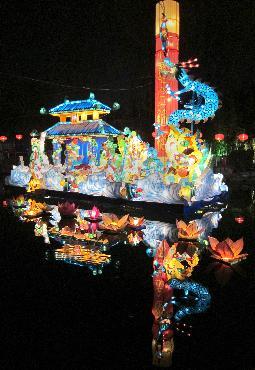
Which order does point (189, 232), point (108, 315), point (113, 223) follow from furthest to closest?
1. point (113, 223)
2. point (189, 232)
3. point (108, 315)

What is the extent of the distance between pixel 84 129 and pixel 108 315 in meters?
13.5

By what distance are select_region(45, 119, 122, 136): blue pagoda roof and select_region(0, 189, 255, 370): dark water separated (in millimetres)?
10560

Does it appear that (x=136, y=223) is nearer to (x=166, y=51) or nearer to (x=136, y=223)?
(x=136, y=223)

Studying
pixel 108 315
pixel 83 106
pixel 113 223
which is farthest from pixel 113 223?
pixel 83 106

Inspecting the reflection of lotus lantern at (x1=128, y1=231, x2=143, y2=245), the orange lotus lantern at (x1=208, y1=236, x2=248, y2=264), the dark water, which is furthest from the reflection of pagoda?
the orange lotus lantern at (x1=208, y1=236, x2=248, y2=264)

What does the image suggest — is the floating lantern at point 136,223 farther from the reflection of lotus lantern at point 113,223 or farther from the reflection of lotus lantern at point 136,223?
the reflection of lotus lantern at point 113,223

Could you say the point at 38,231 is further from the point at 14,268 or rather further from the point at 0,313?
the point at 0,313

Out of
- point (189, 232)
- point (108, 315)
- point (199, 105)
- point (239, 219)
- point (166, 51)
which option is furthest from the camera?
point (166, 51)

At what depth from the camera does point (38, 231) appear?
7828mm

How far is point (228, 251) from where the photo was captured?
18.6ft

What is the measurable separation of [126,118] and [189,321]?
26.3 m

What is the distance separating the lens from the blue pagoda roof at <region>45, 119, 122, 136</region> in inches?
646

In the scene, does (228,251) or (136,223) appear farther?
(136,223)

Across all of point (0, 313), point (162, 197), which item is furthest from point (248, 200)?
point (0, 313)
